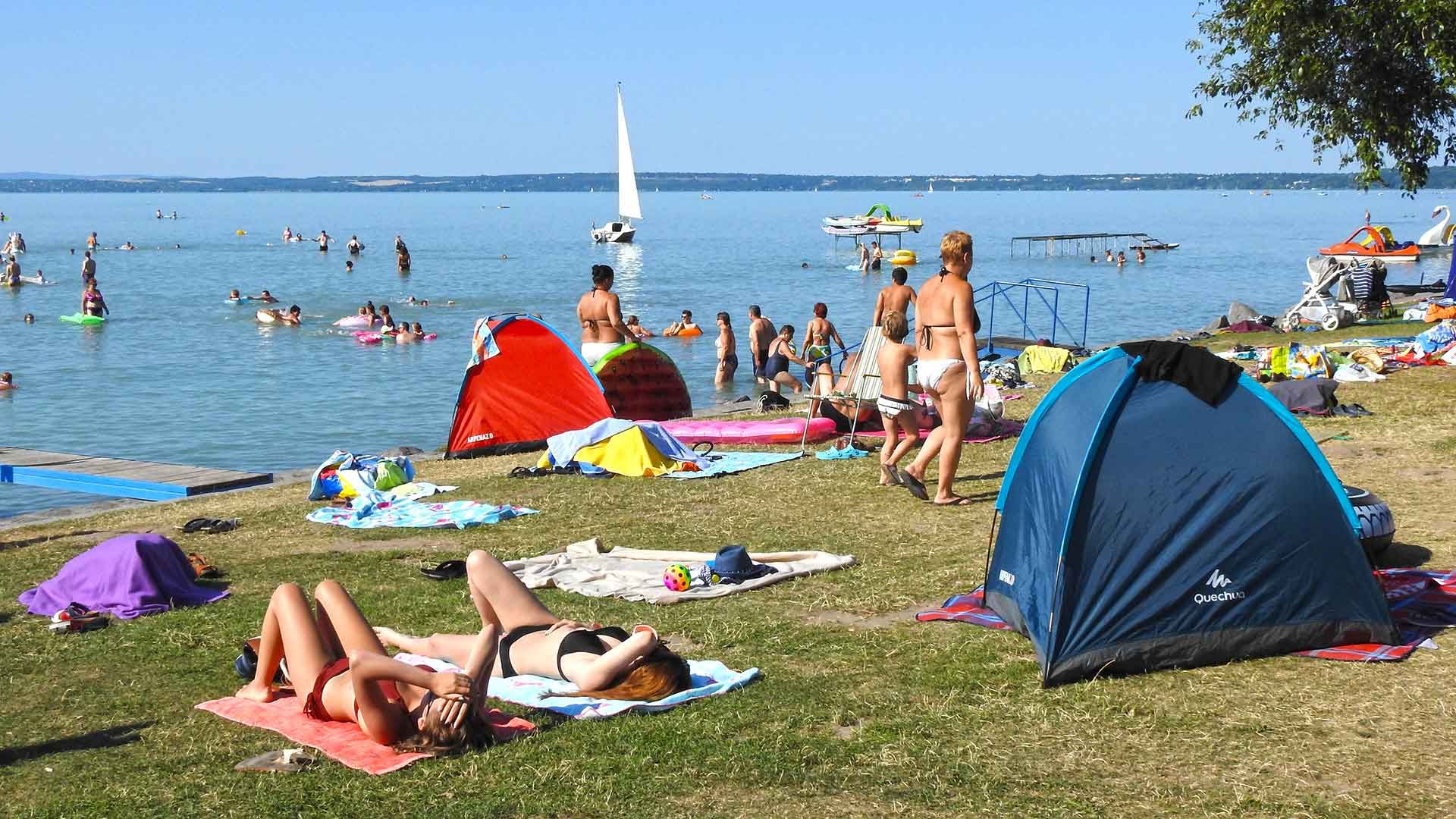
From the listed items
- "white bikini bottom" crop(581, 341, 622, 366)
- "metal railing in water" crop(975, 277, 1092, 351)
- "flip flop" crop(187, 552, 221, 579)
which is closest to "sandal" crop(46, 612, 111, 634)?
"flip flop" crop(187, 552, 221, 579)

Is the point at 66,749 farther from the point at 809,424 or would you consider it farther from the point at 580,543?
the point at 809,424

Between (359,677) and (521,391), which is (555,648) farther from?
(521,391)

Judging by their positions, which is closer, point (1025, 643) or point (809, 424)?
point (1025, 643)

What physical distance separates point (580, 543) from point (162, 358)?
26966 mm

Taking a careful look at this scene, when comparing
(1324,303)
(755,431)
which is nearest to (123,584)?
(755,431)

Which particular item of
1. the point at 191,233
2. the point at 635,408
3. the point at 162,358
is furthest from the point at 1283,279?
the point at 191,233

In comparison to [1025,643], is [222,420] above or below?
below

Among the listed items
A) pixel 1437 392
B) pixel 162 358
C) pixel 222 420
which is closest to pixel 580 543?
pixel 1437 392

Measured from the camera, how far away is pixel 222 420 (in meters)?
24.0

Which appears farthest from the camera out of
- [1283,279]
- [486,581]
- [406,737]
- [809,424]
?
[1283,279]

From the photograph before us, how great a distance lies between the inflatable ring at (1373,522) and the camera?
8.10 metres

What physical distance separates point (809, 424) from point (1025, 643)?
740 cm

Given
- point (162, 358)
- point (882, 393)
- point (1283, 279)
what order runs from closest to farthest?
1. point (882, 393)
2. point (162, 358)
3. point (1283, 279)

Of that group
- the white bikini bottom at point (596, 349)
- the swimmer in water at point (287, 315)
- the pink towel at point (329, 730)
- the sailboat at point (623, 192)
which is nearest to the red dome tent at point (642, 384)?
the white bikini bottom at point (596, 349)
